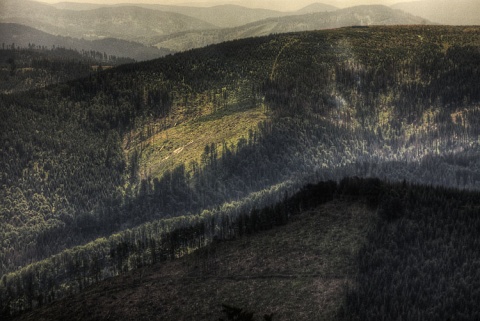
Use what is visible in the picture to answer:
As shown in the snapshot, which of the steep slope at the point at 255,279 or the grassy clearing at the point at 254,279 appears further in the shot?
the grassy clearing at the point at 254,279

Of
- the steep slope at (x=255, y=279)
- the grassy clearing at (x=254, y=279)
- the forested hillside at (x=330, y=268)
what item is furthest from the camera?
the grassy clearing at (x=254, y=279)

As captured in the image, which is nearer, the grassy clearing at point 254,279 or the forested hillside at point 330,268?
the forested hillside at point 330,268

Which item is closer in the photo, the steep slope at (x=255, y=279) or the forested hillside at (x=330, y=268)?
the forested hillside at (x=330, y=268)

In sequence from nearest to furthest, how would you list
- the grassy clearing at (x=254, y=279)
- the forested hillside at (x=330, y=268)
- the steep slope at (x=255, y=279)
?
the forested hillside at (x=330, y=268), the steep slope at (x=255, y=279), the grassy clearing at (x=254, y=279)

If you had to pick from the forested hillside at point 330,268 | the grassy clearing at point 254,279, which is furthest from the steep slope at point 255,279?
the forested hillside at point 330,268

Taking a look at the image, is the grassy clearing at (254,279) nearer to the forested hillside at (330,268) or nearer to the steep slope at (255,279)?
the steep slope at (255,279)

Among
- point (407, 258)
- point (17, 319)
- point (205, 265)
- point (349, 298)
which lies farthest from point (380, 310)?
point (17, 319)

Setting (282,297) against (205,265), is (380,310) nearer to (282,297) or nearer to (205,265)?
(282,297)

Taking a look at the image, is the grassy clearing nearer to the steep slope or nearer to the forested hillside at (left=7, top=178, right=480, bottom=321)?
the steep slope
